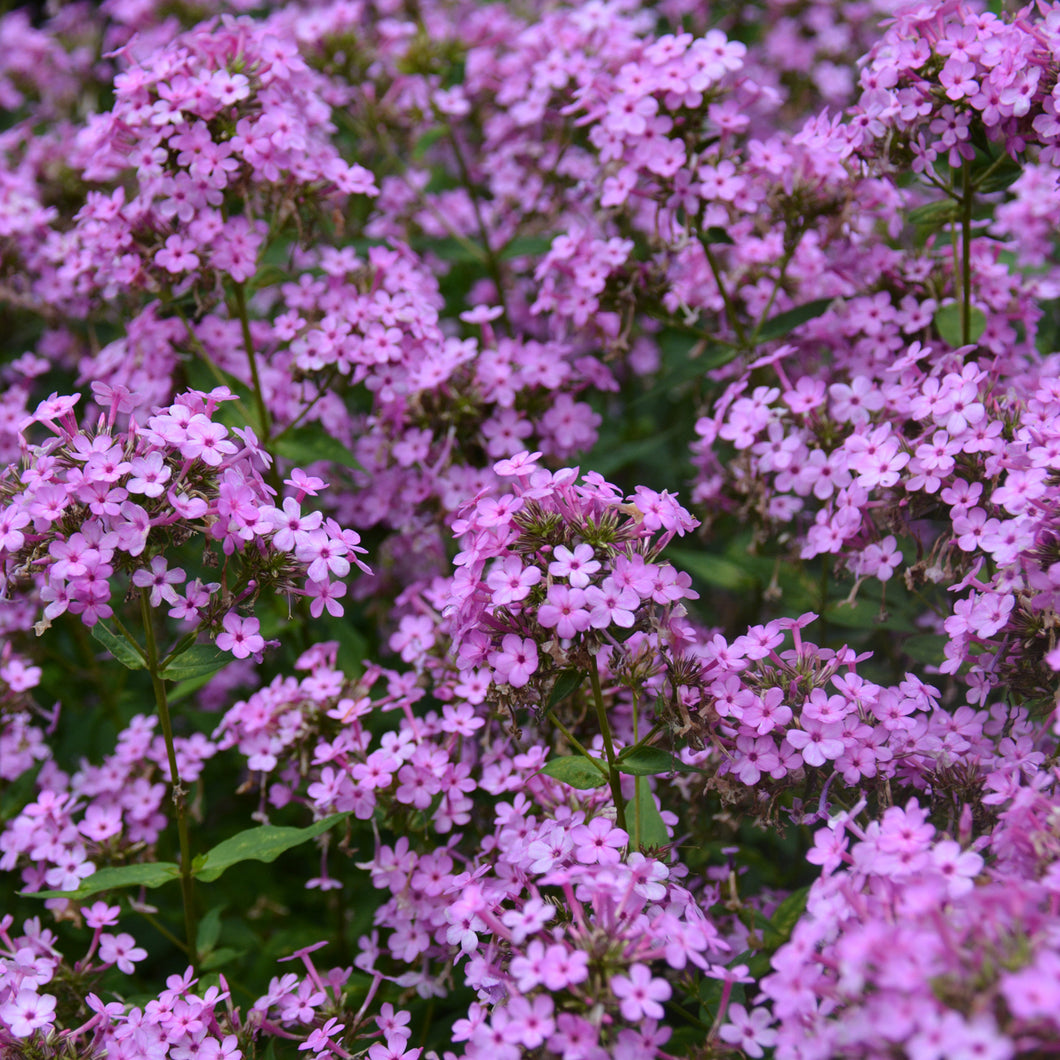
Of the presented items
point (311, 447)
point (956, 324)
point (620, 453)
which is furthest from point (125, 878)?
point (956, 324)

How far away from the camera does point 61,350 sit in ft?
17.8

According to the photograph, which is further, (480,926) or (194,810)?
(194,810)

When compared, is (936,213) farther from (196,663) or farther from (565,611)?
(196,663)

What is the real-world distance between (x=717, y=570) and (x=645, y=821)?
4.59 ft

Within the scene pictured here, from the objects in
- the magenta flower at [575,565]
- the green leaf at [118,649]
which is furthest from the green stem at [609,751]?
the green leaf at [118,649]

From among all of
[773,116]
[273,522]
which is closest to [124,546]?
[273,522]

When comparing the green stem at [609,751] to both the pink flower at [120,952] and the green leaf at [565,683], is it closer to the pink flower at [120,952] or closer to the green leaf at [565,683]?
the green leaf at [565,683]

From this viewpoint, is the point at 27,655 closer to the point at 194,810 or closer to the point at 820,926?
the point at 194,810

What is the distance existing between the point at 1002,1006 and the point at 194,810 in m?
2.92

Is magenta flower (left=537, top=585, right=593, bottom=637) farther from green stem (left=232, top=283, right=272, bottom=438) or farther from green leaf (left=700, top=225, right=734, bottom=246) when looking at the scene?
green leaf (left=700, top=225, right=734, bottom=246)

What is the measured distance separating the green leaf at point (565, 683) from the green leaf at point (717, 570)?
57.4 inches

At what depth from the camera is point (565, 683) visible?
275cm

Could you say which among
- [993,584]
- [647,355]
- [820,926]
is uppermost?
[820,926]

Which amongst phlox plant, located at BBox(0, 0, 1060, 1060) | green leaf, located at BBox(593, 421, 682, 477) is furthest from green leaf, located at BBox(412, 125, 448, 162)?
green leaf, located at BBox(593, 421, 682, 477)
